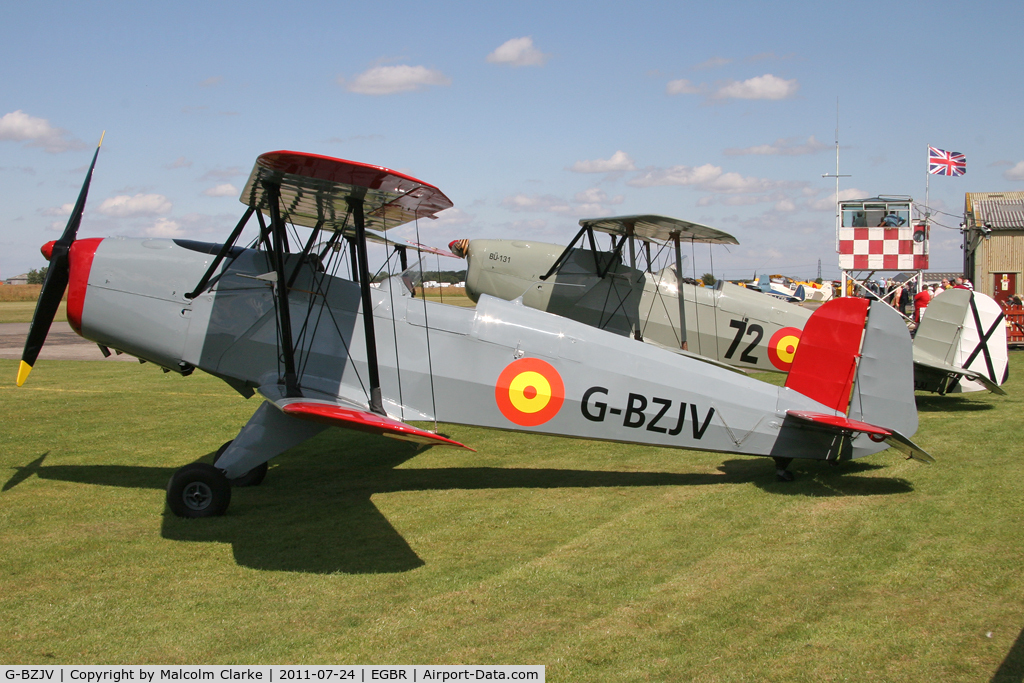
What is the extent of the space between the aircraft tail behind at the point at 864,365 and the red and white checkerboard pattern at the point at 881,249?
1216 centimetres

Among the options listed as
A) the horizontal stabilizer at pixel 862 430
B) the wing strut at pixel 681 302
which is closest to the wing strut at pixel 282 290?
the horizontal stabilizer at pixel 862 430

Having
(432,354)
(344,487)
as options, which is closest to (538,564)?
(432,354)

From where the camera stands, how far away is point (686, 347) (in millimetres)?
10953

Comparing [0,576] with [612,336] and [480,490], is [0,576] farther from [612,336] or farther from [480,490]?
[612,336]

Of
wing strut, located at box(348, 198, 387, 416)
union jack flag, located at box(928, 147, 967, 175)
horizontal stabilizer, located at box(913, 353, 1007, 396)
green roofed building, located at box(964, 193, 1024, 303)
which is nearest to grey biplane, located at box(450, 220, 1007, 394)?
horizontal stabilizer, located at box(913, 353, 1007, 396)

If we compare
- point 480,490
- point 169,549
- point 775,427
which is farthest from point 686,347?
point 169,549

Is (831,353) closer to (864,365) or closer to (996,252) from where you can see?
(864,365)

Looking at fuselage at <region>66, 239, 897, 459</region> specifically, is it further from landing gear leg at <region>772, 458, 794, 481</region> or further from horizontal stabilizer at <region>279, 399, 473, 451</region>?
horizontal stabilizer at <region>279, 399, 473, 451</region>

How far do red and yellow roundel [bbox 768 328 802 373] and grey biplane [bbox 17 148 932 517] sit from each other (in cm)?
469

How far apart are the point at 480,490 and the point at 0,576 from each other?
11.5 ft

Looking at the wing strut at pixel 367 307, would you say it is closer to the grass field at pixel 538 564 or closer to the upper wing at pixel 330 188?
the upper wing at pixel 330 188

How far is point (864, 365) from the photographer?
6.07 metres

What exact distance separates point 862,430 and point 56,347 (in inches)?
800

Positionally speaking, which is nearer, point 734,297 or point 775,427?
point 775,427
